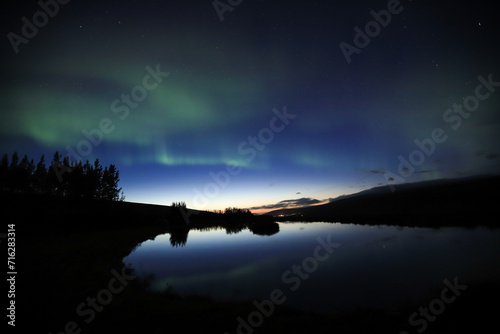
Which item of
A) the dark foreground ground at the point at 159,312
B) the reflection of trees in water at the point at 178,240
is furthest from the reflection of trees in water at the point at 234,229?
the dark foreground ground at the point at 159,312

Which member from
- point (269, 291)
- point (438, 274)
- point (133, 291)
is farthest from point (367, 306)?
point (133, 291)

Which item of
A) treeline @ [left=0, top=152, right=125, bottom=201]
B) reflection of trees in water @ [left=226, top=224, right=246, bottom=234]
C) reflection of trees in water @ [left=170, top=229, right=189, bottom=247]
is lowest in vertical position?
reflection of trees in water @ [left=226, top=224, right=246, bottom=234]

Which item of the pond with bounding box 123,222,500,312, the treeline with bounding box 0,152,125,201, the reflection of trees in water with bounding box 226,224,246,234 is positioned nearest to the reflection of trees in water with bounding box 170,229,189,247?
the pond with bounding box 123,222,500,312

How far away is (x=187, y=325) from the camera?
7.28 metres

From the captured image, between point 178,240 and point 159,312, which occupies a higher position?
point 159,312

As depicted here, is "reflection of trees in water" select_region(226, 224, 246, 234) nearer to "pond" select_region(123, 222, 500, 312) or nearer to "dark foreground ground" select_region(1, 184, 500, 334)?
"pond" select_region(123, 222, 500, 312)

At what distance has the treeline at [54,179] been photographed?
72.8 meters

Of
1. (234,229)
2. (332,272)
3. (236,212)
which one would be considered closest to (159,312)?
(332,272)

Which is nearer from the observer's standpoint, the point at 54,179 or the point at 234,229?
the point at 234,229

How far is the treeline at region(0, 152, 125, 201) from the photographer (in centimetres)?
7281

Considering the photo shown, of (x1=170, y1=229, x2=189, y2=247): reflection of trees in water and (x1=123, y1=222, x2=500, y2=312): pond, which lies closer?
(x1=123, y1=222, x2=500, y2=312): pond

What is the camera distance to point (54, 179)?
7488 centimetres

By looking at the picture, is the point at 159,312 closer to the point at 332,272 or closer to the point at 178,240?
the point at 332,272

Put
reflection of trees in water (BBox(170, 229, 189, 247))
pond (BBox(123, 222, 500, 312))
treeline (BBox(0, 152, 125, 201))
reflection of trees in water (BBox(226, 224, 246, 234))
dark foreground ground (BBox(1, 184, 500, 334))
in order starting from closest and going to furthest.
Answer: dark foreground ground (BBox(1, 184, 500, 334))
pond (BBox(123, 222, 500, 312))
reflection of trees in water (BBox(170, 229, 189, 247))
reflection of trees in water (BBox(226, 224, 246, 234))
treeline (BBox(0, 152, 125, 201))
